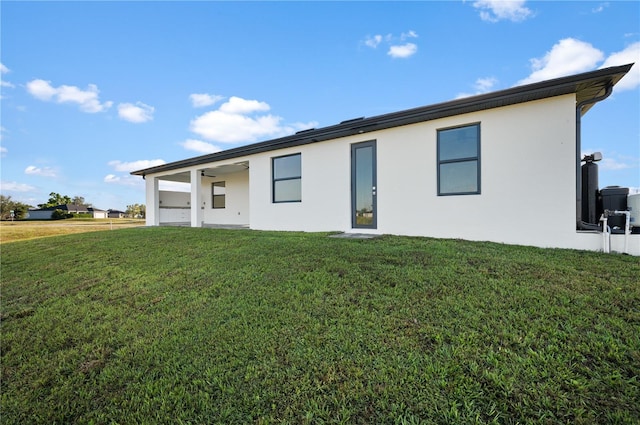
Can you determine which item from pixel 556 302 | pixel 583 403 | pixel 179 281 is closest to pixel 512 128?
pixel 556 302

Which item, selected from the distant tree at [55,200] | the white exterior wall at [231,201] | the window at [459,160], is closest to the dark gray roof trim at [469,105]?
the window at [459,160]

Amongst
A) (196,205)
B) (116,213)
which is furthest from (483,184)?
(116,213)

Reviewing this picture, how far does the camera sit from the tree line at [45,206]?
38.6 m

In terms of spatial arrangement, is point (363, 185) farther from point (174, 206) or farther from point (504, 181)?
point (174, 206)

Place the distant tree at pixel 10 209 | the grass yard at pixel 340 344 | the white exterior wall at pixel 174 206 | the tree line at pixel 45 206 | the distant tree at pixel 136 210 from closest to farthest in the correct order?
1. the grass yard at pixel 340 344
2. the white exterior wall at pixel 174 206
3. the distant tree at pixel 10 209
4. the tree line at pixel 45 206
5. the distant tree at pixel 136 210

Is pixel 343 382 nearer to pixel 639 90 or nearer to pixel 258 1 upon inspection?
pixel 639 90

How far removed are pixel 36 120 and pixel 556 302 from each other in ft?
59.9

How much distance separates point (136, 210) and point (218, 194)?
5279 centimetres

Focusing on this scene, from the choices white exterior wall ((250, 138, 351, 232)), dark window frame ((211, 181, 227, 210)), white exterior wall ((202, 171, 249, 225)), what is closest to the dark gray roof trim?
white exterior wall ((250, 138, 351, 232))

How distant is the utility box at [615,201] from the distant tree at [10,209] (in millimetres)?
58072

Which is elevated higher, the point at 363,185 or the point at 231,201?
the point at 363,185

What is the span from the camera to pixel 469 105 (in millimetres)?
5738

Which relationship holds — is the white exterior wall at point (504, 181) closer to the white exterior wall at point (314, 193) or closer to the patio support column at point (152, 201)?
the white exterior wall at point (314, 193)

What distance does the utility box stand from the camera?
4.92 metres
